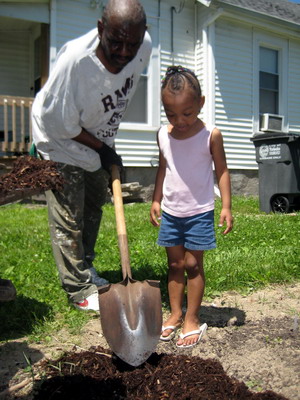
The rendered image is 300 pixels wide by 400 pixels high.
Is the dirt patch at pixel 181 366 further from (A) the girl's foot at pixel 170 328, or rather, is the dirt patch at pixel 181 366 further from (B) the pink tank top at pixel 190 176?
(B) the pink tank top at pixel 190 176

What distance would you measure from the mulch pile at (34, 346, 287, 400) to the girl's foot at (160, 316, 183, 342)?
37cm

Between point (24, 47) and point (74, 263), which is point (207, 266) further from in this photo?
point (24, 47)

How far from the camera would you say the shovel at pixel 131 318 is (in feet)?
7.52

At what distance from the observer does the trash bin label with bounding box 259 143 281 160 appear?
827 centimetres

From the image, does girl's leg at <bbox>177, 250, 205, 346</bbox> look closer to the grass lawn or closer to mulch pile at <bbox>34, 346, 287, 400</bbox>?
mulch pile at <bbox>34, 346, 287, 400</bbox>

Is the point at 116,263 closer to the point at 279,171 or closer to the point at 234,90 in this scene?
the point at 279,171

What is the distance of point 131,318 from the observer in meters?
2.38

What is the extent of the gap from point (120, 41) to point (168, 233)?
3.92ft

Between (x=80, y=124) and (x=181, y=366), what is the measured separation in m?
1.75

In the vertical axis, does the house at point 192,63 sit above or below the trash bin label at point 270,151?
above

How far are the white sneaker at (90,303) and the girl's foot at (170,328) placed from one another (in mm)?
560

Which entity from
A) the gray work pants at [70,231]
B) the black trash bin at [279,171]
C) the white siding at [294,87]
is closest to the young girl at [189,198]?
the gray work pants at [70,231]

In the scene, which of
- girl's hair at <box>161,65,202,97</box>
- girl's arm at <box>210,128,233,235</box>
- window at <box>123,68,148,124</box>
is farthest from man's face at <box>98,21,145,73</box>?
window at <box>123,68,148,124</box>

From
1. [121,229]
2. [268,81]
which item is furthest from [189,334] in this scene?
[268,81]
